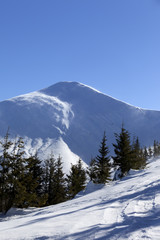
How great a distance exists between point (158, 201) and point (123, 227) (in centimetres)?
303

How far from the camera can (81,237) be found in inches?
164

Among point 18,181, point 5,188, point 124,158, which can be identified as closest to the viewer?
point 18,181

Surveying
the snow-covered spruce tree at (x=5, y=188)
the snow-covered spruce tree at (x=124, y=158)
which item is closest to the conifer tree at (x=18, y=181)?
the snow-covered spruce tree at (x=5, y=188)

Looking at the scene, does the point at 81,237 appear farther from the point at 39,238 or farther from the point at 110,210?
the point at 110,210

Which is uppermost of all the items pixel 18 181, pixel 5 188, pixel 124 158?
pixel 18 181

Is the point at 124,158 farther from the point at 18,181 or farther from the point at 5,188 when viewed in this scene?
the point at 5,188

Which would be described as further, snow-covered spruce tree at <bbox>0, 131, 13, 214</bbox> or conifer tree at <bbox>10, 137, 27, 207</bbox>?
A: snow-covered spruce tree at <bbox>0, 131, 13, 214</bbox>

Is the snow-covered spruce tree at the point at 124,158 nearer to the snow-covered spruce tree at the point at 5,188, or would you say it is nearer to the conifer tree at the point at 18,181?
the conifer tree at the point at 18,181

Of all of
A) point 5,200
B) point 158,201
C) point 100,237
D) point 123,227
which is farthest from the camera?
point 5,200

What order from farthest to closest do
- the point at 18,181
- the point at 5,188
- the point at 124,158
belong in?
the point at 124,158 → the point at 5,188 → the point at 18,181

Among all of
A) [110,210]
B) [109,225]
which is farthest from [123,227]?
[110,210]

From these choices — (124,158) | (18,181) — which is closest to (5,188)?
(18,181)

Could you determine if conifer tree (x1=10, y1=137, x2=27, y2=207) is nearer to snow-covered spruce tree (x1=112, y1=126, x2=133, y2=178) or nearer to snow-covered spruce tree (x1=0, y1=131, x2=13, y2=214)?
snow-covered spruce tree (x1=0, y1=131, x2=13, y2=214)

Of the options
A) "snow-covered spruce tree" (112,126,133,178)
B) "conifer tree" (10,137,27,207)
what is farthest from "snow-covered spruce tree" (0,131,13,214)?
"snow-covered spruce tree" (112,126,133,178)
